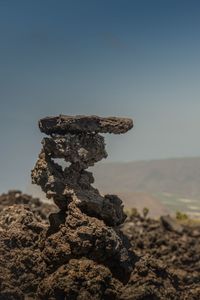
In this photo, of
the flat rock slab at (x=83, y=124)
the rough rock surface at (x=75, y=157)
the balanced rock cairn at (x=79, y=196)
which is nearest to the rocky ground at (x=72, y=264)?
the balanced rock cairn at (x=79, y=196)

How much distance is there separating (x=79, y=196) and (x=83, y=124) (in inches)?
79.1

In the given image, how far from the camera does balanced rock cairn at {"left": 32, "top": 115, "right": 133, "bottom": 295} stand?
16.7 metres

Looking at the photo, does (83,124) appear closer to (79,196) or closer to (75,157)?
(75,157)

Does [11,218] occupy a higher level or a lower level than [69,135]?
lower

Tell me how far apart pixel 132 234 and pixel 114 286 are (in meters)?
23.5

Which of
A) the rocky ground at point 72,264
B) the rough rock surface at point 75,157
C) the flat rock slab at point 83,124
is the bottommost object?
the rocky ground at point 72,264

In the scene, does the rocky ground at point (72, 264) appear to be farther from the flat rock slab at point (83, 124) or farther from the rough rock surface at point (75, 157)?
the flat rock slab at point (83, 124)

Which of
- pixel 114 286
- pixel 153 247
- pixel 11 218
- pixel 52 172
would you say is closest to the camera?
pixel 114 286

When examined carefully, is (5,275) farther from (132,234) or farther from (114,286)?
(132,234)

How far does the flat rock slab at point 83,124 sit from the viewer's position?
1705 centimetres

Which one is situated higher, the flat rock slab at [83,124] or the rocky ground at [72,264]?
the flat rock slab at [83,124]

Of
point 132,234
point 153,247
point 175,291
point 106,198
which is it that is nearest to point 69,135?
point 106,198

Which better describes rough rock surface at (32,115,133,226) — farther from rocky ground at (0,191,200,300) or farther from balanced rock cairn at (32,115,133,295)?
rocky ground at (0,191,200,300)

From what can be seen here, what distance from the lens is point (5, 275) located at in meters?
17.2
